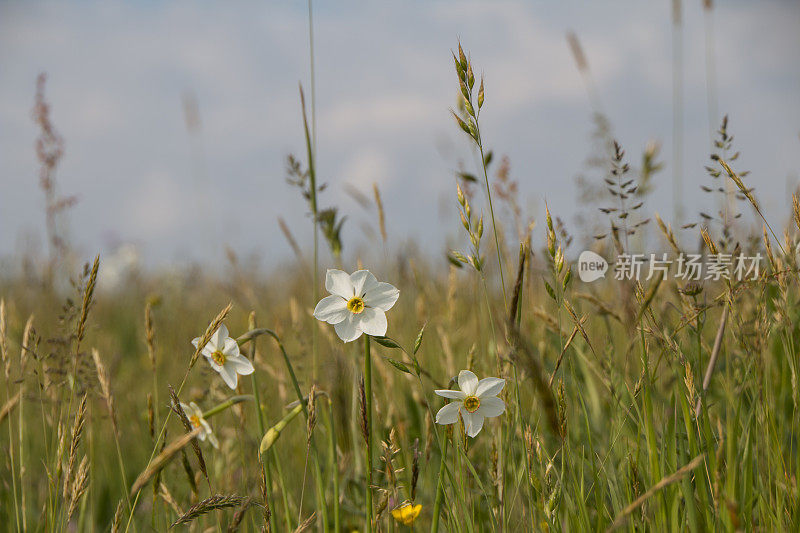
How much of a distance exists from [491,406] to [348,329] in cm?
38

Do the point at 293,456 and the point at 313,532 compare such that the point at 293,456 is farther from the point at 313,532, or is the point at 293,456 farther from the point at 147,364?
the point at 147,364

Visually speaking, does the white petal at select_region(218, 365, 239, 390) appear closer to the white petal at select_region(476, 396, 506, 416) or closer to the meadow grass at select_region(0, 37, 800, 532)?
the meadow grass at select_region(0, 37, 800, 532)

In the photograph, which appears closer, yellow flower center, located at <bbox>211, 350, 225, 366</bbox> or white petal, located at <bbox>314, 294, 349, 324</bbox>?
white petal, located at <bbox>314, 294, 349, 324</bbox>

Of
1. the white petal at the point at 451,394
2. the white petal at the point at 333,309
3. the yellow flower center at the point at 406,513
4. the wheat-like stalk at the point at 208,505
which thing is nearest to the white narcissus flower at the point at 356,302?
the white petal at the point at 333,309

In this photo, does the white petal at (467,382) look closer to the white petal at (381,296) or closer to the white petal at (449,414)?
the white petal at (449,414)

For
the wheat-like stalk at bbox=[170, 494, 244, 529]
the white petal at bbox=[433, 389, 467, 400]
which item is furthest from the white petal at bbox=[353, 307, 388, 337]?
the wheat-like stalk at bbox=[170, 494, 244, 529]

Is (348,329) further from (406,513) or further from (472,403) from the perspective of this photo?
(406,513)

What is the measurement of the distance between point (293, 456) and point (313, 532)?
2.41ft

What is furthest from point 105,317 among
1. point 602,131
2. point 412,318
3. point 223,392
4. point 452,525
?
point 452,525

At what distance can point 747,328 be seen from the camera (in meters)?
1.79

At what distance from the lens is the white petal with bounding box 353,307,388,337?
1.20 metres

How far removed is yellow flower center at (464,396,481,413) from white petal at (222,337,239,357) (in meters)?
0.53

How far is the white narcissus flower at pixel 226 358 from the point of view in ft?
4.50

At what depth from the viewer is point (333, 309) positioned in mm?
1239
